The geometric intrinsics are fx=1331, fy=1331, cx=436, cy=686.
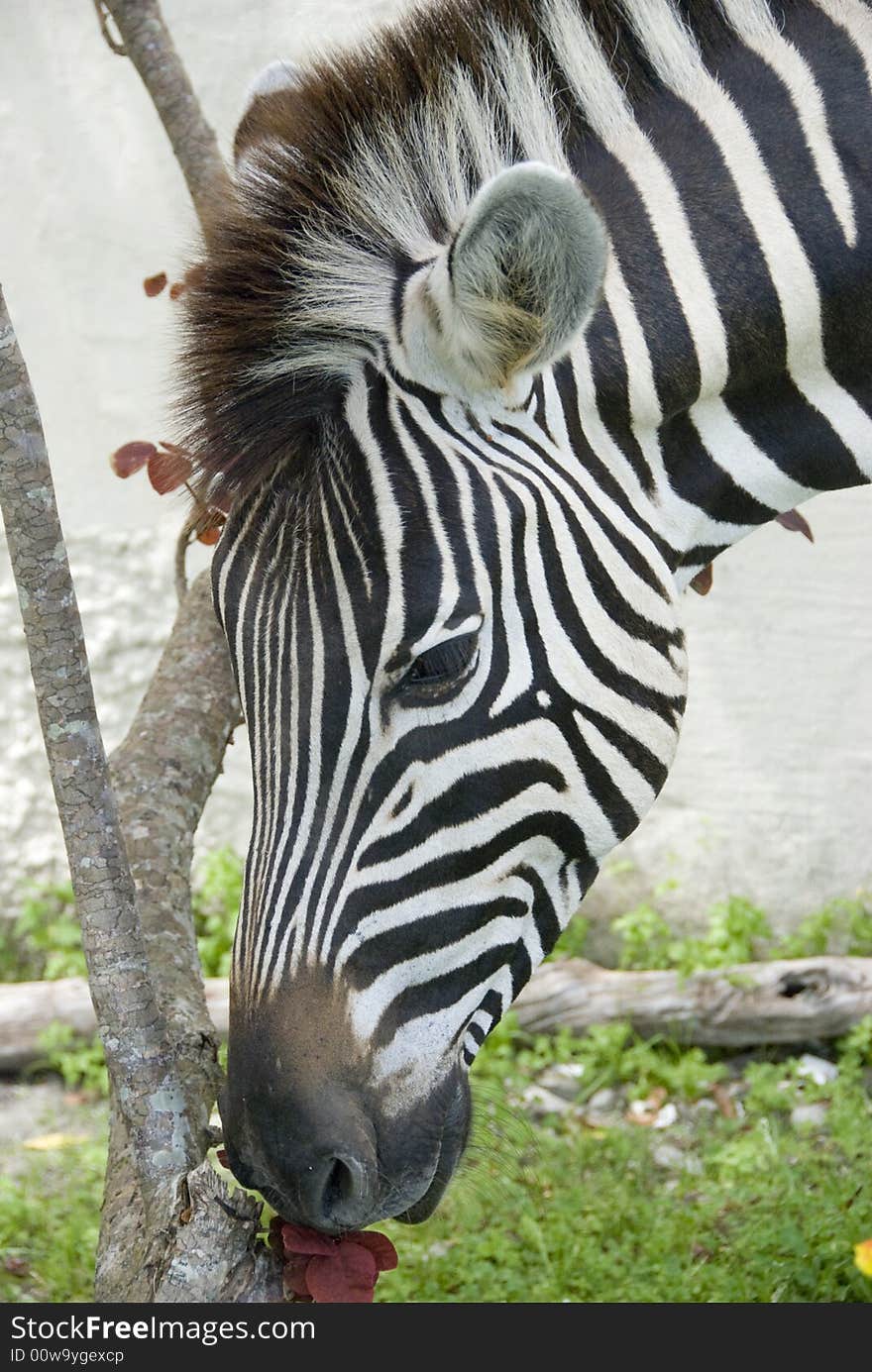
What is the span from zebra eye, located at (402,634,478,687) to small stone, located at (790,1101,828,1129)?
3.30m

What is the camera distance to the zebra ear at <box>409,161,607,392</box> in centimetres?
184

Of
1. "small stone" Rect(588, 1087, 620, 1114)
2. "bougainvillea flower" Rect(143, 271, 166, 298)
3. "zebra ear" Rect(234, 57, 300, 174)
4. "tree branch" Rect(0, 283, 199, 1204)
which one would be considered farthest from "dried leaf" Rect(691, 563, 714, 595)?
"small stone" Rect(588, 1087, 620, 1114)

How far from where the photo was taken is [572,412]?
2.15m

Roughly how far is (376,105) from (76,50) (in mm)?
4146

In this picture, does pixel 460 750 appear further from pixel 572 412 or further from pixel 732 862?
pixel 732 862

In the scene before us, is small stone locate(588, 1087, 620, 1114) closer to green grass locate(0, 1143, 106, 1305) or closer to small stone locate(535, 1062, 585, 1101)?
small stone locate(535, 1062, 585, 1101)

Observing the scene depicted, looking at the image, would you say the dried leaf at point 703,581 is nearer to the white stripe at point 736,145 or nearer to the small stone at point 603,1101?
the white stripe at point 736,145

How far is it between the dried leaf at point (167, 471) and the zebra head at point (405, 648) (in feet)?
1.41

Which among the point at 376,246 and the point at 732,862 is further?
the point at 732,862

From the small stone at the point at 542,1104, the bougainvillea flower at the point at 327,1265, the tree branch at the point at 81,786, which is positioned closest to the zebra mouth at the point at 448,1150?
the bougainvillea flower at the point at 327,1265

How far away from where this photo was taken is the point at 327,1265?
6.19 feet
